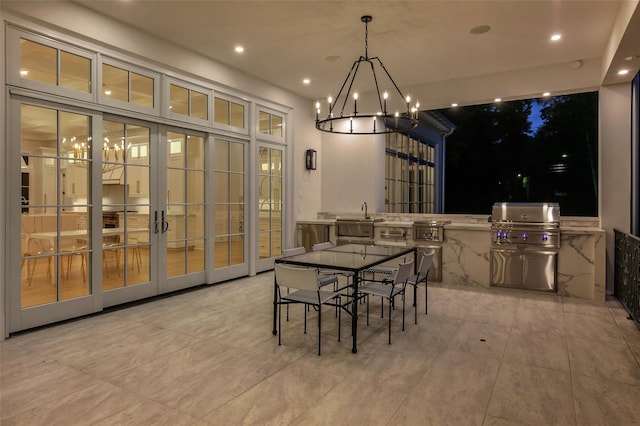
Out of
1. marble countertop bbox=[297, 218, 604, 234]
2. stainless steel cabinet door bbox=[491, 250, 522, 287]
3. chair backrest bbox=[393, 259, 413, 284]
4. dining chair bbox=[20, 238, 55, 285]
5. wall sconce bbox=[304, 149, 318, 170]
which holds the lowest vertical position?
stainless steel cabinet door bbox=[491, 250, 522, 287]

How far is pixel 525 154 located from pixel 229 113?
14.8 feet

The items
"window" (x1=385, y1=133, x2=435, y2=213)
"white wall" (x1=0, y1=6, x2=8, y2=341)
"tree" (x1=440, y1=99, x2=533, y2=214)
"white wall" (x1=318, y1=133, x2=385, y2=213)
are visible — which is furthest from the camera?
"window" (x1=385, y1=133, x2=435, y2=213)

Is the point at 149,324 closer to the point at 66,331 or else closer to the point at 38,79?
the point at 66,331

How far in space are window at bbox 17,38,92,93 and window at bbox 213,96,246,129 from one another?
177cm

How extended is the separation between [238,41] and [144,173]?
1.95 metres

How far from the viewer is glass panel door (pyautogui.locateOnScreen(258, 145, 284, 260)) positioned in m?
6.39

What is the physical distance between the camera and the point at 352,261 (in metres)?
3.54

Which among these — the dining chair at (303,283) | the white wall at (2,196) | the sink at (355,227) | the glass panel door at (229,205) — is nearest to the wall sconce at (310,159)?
the sink at (355,227)

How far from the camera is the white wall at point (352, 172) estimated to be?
23.4 feet

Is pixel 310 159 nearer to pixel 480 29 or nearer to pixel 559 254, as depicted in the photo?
pixel 480 29

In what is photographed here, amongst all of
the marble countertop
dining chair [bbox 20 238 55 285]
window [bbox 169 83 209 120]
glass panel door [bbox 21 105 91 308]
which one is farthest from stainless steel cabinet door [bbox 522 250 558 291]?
dining chair [bbox 20 238 55 285]

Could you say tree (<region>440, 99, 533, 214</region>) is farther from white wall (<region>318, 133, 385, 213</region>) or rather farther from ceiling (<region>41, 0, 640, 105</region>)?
white wall (<region>318, 133, 385, 213</region>)

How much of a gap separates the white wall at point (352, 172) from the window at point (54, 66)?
4.32m

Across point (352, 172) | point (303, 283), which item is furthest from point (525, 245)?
point (303, 283)
